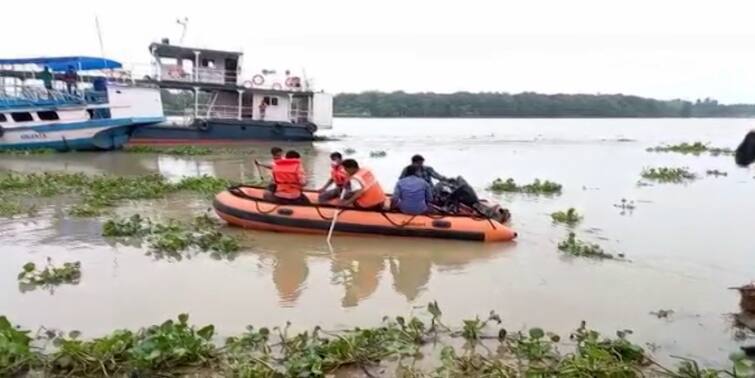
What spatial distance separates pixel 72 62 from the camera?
24516 millimetres

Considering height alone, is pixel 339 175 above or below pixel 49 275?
above

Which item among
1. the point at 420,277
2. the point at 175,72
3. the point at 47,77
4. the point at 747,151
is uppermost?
the point at 175,72

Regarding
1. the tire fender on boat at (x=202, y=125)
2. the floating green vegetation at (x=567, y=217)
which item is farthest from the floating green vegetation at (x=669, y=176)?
the tire fender on boat at (x=202, y=125)

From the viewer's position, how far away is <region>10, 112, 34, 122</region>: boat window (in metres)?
24.6

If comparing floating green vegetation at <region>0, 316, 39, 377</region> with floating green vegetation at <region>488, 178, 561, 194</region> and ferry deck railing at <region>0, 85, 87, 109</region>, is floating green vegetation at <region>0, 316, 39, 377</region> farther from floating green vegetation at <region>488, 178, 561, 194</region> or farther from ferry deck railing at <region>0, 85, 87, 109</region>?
ferry deck railing at <region>0, 85, 87, 109</region>

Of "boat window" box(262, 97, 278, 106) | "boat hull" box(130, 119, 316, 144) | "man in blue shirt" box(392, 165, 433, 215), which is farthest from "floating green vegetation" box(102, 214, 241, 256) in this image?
"boat window" box(262, 97, 278, 106)

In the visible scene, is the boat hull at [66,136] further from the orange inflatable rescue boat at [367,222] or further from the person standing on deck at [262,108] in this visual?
the orange inflatable rescue boat at [367,222]

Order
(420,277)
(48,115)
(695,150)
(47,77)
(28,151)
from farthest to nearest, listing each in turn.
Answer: (695,150), (47,77), (48,115), (28,151), (420,277)

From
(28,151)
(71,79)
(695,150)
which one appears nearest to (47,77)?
(71,79)

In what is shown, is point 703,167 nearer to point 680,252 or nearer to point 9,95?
point 680,252

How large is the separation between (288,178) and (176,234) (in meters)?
1.83

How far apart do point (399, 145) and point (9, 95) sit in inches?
694

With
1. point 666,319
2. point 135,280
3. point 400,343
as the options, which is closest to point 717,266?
point 666,319

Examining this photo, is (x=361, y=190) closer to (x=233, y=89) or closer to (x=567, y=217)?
(x=567, y=217)
